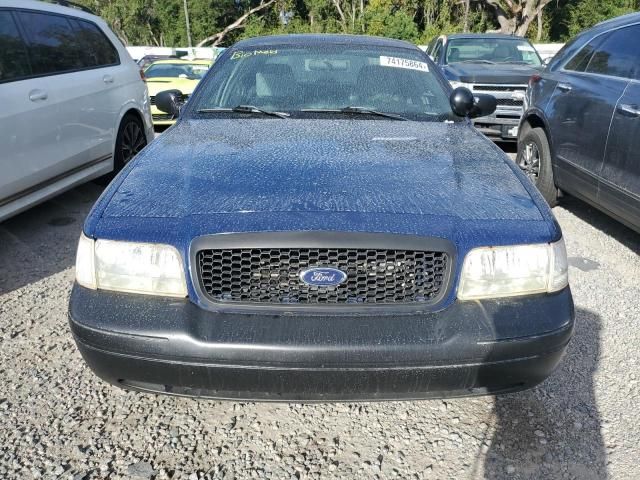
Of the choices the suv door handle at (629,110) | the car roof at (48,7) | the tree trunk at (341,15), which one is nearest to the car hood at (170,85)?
the car roof at (48,7)

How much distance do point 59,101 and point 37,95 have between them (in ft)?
0.86

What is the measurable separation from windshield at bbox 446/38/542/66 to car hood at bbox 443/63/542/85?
0.46 meters

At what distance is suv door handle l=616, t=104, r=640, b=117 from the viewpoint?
3559 mm

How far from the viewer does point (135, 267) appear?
1832 millimetres

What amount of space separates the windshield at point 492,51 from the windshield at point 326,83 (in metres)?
5.70

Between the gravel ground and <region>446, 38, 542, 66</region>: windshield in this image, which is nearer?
the gravel ground

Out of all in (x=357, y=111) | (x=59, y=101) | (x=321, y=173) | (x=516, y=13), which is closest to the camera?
(x=321, y=173)

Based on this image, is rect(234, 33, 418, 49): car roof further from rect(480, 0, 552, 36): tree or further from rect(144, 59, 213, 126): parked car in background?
rect(480, 0, 552, 36): tree

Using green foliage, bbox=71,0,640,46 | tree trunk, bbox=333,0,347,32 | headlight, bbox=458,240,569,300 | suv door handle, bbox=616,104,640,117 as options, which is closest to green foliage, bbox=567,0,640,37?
green foliage, bbox=71,0,640,46

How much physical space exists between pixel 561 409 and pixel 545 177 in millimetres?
2944

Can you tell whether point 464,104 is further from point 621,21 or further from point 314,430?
point 621,21

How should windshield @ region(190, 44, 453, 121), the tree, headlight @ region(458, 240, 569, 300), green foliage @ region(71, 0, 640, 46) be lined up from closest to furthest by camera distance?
headlight @ region(458, 240, 569, 300) → windshield @ region(190, 44, 453, 121) → the tree → green foliage @ region(71, 0, 640, 46)

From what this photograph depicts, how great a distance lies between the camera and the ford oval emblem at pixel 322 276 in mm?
1781

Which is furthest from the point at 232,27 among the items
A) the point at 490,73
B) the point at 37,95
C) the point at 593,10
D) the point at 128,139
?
the point at 37,95
